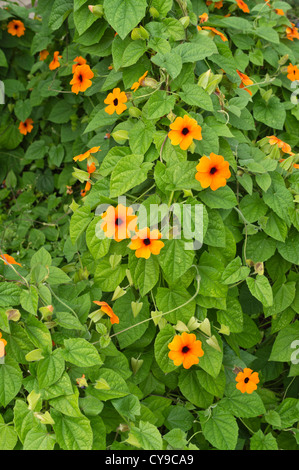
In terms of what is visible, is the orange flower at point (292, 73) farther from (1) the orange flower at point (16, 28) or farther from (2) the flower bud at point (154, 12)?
(1) the orange flower at point (16, 28)

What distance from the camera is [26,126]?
2.97 metres

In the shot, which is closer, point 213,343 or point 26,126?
point 213,343

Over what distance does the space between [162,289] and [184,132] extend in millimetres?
446

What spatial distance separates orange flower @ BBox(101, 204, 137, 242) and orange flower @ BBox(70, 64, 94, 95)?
814mm

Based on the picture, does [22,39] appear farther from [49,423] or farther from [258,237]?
[49,423]

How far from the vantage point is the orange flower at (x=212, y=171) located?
1.38 m

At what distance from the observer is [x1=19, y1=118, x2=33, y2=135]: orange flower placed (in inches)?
116

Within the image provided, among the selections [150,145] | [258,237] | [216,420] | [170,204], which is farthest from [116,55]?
[216,420]

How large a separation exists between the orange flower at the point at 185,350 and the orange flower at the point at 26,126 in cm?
193
